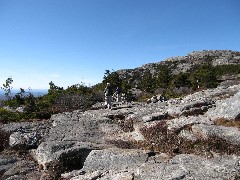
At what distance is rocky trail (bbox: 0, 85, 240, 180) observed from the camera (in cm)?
1229

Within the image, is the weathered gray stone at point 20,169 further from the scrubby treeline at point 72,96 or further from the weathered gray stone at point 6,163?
the scrubby treeline at point 72,96

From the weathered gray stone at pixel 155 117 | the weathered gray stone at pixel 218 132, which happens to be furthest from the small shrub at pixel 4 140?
the weathered gray stone at pixel 218 132

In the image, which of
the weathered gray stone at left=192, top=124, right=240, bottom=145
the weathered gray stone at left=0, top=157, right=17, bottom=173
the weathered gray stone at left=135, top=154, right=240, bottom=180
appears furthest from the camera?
the weathered gray stone at left=0, top=157, right=17, bottom=173

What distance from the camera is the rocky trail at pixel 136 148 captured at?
484 inches

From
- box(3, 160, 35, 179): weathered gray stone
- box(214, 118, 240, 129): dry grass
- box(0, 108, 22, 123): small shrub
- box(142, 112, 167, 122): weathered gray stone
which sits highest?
box(0, 108, 22, 123): small shrub

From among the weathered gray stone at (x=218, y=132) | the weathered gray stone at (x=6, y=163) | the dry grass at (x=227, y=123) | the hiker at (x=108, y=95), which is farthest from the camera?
the hiker at (x=108, y=95)

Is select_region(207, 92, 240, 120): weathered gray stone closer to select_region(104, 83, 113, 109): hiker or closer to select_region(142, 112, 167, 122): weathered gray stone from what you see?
select_region(142, 112, 167, 122): weathered gray stone

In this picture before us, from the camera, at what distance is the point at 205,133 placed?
1559cm

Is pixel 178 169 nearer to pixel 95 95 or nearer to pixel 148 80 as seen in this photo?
pixel 95 95

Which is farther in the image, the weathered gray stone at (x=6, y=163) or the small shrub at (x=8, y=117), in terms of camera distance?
the small shrub at (x=8, y=117)

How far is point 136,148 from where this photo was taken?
16.5m

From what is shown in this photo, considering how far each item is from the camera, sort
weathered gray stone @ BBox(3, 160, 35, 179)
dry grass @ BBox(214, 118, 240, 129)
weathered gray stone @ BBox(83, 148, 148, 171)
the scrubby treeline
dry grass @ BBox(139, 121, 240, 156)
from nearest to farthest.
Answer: weathered gray stone @ BBox(83, 148, 148, 171) < dry grass @ BBox(139, 121, 240, 156) < weathered gray stone @ BBox(3, 160, 35, 179) < dry grass @ BBox(214, 118, 240, 129) < the scrubby treeline

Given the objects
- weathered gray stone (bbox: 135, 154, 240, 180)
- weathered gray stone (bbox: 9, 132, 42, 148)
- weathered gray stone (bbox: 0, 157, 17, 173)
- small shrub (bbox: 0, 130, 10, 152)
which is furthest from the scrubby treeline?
weathered gray stone (bbox: 135, 154, 240, 180)

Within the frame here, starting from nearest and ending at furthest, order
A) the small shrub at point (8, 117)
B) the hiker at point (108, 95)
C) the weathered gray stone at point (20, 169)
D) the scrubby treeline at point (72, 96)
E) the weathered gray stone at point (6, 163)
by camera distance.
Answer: the weathered gray stone at point (20, 169), the weathered gray stone at point (6, 163), the small shrub at point (8, 117), the hiker at point (108, 95), the scrubby treeline at point (72, 96)
